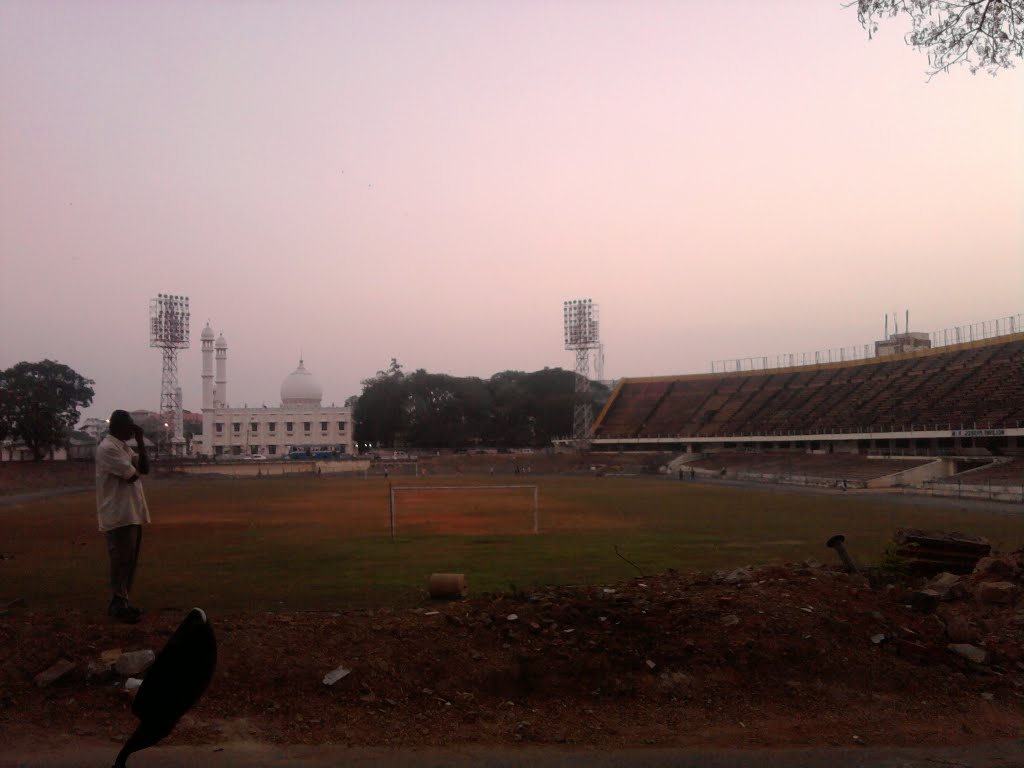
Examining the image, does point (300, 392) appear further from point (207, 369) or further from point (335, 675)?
point (335, 675)

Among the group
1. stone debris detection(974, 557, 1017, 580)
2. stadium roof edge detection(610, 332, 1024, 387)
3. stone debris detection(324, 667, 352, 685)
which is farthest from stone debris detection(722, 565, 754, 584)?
stadium roof edge detection(610, 332, 1024, 387)

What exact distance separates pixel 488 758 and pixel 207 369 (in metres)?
116

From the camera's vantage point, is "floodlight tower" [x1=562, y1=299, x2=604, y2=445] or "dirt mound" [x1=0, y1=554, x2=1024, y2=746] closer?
"dirt mound" [x1=0, y1=554, x2=1024, y2=746]

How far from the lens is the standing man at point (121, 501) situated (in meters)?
8.16

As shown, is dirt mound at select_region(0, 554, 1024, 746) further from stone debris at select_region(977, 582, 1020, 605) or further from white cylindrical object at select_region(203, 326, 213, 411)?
white cylindrical object at select_region(203, 326, 213, 411)

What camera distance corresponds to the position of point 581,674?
6.80m

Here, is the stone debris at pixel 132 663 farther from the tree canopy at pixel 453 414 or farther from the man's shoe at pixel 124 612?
the tree canopy at pixel 453 414

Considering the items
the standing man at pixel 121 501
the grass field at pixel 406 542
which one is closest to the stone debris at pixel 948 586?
the grass field at pixel 406 542

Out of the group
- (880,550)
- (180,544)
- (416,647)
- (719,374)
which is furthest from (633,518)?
(719,374)

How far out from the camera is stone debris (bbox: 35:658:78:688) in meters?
6.41

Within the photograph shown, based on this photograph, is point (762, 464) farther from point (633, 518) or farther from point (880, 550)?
point (880, 550)

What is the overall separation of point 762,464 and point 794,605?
64347 millimetres

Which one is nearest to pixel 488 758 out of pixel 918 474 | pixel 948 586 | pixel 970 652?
pixel 970 652

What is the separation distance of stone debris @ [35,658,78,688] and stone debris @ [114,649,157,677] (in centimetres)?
34
